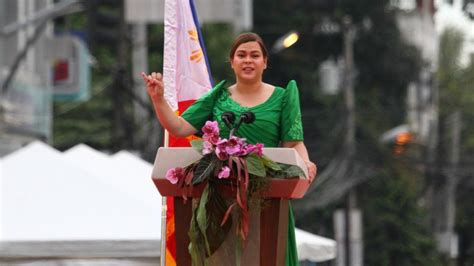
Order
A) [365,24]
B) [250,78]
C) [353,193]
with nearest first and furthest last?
[250,78] < [353,193] < [365,24]

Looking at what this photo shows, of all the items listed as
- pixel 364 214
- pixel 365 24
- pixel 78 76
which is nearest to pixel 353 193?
pixel 364 214

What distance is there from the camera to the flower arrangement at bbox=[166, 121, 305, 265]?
5531mm

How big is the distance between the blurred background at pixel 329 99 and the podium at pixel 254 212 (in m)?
14.4

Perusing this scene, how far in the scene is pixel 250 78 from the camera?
601 centimetres

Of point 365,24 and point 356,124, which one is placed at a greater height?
point 365,24

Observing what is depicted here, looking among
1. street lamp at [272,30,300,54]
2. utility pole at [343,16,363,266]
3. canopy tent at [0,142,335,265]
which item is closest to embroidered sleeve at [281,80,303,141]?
canopy tent at [0,142,335,265]

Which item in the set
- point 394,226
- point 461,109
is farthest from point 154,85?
point 461,109

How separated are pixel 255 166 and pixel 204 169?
18 cm

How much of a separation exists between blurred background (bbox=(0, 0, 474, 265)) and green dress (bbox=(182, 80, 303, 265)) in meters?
13.9

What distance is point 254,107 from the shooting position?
6.02m

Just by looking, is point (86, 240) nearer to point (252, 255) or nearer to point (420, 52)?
point (252, 255)

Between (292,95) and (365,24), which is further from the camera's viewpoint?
(365,24)

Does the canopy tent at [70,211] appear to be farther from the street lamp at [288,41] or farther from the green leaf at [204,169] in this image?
the street lamp at [288,41]

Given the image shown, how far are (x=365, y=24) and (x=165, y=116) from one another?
33305 mm
